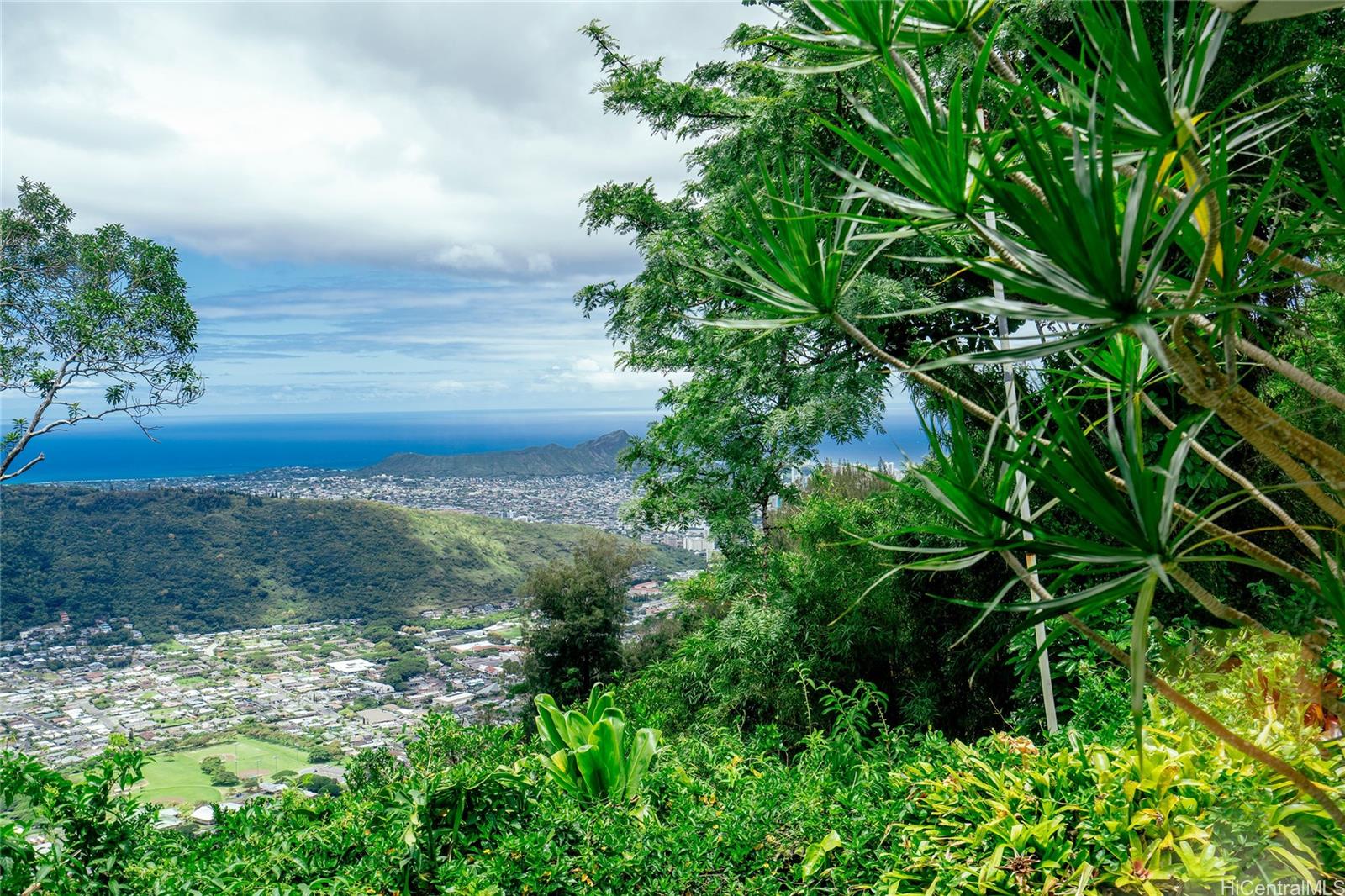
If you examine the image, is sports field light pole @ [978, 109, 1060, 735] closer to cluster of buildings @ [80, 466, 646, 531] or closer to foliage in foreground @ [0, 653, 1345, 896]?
foliage in foreground @ [0, 653, 1345, 896]

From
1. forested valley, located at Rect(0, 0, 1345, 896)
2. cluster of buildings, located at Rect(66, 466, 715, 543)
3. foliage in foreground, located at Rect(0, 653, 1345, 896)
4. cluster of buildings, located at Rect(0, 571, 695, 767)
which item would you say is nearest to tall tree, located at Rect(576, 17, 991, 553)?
forested valley, located at Rect(0, 0, 1345, 896)

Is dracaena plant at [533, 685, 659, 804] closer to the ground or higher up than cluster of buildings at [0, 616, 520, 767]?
higher up

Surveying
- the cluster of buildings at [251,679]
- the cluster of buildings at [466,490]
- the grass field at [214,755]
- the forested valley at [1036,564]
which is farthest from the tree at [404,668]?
the forested valley at [1036,564]

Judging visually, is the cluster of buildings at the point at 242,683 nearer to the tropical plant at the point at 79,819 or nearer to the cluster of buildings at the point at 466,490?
the cluster of buildings at the point at 466,490

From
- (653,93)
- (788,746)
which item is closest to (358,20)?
(653,93)

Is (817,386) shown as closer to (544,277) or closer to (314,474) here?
(544,277)

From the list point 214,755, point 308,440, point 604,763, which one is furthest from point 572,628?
point 308,440
